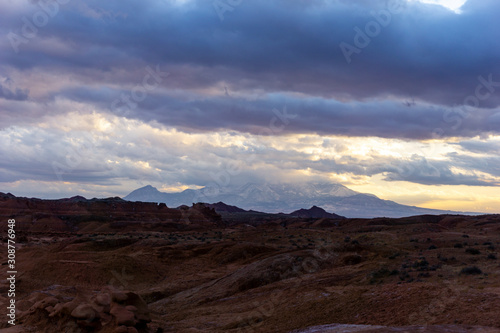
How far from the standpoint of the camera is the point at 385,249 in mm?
31250

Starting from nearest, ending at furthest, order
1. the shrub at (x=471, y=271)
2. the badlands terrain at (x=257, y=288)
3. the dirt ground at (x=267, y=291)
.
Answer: the dirt ground at (x=267, y=291) → the badlands terrain at (x=257, y=288) → the shrub at (x=471, y=271)

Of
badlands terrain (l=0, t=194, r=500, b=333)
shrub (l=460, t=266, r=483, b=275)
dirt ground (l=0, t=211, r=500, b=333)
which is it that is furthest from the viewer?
shrub (l=460, t=266, r=483, b=275)

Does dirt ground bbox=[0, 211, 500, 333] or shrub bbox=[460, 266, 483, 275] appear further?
shrub bbox=[460, 266, 483, 275]

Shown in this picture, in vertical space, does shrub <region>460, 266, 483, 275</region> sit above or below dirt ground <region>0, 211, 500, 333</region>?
above

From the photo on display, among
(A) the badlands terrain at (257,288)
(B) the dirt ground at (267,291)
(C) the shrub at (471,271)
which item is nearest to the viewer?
(B) the dirt ground at (267,291)

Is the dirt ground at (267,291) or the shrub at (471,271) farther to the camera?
the shrub at (471,271)

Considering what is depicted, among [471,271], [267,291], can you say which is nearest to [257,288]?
[267,291]

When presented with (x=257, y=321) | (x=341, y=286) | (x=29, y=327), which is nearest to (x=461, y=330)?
(x=257, y=321)

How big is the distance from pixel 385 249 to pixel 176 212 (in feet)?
258

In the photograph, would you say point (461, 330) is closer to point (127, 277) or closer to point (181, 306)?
point (181, 306)

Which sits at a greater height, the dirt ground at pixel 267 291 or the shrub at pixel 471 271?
the shrub at pixel 471 271

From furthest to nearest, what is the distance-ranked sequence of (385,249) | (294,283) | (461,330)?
(385,249) < (294,283) < (461,330)

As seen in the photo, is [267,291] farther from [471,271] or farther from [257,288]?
[471,271]

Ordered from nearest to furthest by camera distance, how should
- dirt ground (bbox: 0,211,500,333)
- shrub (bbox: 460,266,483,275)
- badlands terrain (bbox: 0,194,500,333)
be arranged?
dirt ground (bbox: 0,211,500,333) → badlands terrain (bbox: 0,194,500,333) → shrub (bbox: 460,266,483,275)
